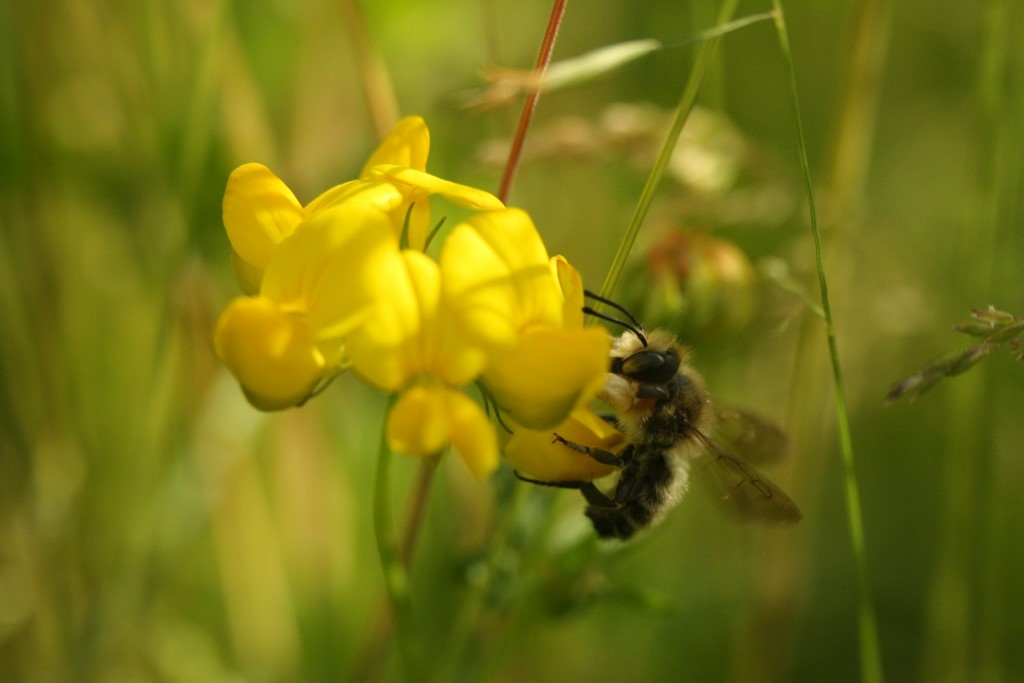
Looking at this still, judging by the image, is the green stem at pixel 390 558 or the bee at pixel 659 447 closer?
the green stem at pixel 390 558

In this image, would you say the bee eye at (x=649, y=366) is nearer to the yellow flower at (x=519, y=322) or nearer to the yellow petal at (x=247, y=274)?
the yellow flower at (x=519, y=322)

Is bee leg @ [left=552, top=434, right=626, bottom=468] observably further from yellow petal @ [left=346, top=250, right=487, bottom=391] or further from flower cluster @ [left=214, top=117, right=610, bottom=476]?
yellow petal @ [left=346, top=250, right=487, bottom=391]

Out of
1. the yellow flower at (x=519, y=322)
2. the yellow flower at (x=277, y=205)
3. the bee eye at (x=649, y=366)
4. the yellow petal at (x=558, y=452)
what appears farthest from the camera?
the bee eye at (x=649, y=366)

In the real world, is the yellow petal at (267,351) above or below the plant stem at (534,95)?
below

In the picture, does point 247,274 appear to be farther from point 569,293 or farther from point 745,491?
point 745,491

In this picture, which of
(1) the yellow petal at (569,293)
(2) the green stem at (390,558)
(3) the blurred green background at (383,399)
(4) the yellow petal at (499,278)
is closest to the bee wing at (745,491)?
(3) the blurred green background at (383,399)

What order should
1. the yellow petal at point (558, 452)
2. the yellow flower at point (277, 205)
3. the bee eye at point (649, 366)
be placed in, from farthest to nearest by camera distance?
the bee eye at point (649, 366) → the yellow petal at point (558, 452) → the yellow flower at point (277, 205)

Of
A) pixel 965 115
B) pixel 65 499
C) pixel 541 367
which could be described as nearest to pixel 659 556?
pixel 65 499

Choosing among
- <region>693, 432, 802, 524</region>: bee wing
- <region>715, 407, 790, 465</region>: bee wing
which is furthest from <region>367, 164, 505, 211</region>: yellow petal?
<region>715, 407, 790, 465</region>: bee wing
